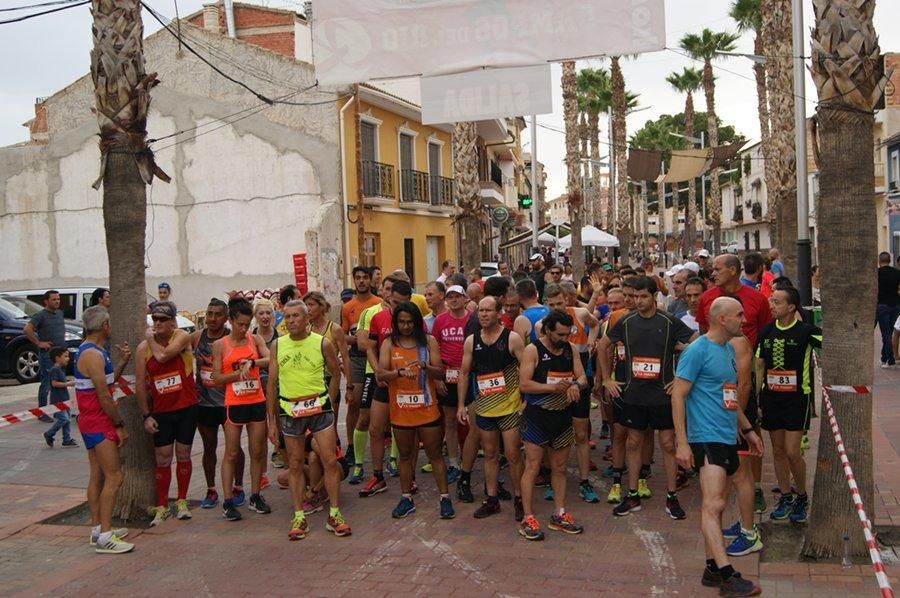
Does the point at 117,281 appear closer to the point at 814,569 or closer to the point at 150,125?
the point at 814,569

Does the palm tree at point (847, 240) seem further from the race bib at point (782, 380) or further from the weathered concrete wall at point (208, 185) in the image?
the weathered concrete wall at point (208, 185)

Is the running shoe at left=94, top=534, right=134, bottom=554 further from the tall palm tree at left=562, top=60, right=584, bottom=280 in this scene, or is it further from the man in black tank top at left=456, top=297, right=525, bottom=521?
the tall palm tree at left=562, top=60, right=584, bottom=280

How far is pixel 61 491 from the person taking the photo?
829cm

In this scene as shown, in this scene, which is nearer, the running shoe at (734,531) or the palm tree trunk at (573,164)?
the running shoe at (734,531)

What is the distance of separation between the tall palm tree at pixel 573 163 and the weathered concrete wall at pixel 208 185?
25.9 ft

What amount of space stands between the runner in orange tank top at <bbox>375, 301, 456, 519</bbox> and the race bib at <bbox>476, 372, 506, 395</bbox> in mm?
550

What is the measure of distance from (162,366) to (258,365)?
2.53 ft

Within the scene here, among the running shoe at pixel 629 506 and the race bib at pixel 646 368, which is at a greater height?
the race bib at pixel 646 368

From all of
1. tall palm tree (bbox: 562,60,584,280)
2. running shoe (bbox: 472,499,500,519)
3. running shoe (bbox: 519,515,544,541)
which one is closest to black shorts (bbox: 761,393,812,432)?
running shoe (bbox: 519,515,544,541)

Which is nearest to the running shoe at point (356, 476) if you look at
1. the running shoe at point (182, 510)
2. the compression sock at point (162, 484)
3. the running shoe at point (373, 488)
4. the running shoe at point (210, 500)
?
the running shoe at point (373, 488)

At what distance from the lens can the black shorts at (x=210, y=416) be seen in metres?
7.53

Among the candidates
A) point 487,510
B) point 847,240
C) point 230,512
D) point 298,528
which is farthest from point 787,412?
point 230,512

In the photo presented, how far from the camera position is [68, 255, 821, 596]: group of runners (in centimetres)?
630

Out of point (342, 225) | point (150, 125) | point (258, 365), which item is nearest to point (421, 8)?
point (258, 365)
